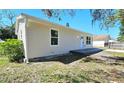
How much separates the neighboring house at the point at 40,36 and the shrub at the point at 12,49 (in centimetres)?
35

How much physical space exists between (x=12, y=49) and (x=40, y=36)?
2146mm

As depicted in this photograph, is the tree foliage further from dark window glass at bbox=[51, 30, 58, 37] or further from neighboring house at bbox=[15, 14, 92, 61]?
dark window glass at bbox=[51, 30, 58, 37]

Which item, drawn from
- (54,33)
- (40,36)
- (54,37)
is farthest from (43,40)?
(54,33)

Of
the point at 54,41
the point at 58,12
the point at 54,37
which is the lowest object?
the point at 54,41

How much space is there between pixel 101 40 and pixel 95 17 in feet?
130

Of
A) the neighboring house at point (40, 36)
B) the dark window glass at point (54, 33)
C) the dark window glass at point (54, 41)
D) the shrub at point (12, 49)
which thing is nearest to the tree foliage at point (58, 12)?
the neighboring house at point (40, 36)

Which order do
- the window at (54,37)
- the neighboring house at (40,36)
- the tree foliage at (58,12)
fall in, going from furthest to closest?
the window at (54,37) → the tree foliage at (58,12) → the neighboring house at (40,36)

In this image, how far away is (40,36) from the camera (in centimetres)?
1048

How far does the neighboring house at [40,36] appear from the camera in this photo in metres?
9.28

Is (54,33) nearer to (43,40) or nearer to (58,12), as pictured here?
(43,40)

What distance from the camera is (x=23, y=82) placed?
5559 mm

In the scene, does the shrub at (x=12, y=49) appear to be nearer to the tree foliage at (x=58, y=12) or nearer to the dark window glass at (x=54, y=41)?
the tree foliage at (x=58, y=12)
